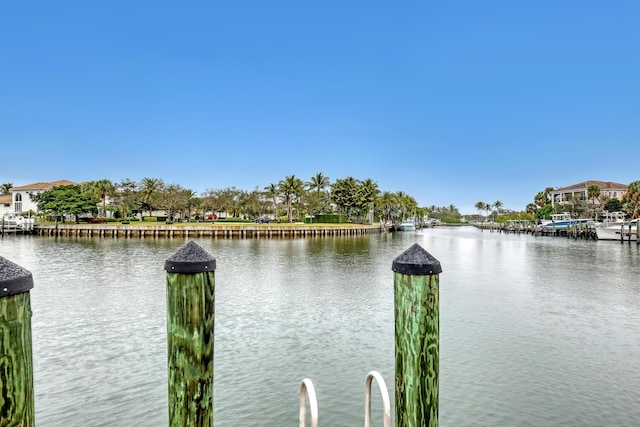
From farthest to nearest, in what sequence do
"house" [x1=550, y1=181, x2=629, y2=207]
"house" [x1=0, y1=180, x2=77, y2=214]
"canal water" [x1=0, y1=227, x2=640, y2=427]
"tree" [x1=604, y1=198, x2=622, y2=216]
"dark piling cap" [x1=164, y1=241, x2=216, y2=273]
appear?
"house" [x1=550, y1=181, x2=629, y2=207] → "tree" [x1=604, y1=198, x2=622, y2=216] → "house" [x1=0, y1=180, x2=77, y2=214] → "canal water" [x1=0, y1=227, x2=640, y2=427] → "dark piling cap" [x1=164, y1=241, x2=216, y2=273]

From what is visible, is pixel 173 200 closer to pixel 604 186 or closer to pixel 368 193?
pixel 368 193

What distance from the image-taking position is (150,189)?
345 feet

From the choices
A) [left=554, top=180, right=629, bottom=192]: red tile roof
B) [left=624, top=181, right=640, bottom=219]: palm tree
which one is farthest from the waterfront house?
[left=554, top=180, right=629, bottom=192]: red tile roof

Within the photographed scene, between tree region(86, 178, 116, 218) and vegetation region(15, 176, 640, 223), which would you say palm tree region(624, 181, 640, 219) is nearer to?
vegetation region(15, 176, 640, 223)

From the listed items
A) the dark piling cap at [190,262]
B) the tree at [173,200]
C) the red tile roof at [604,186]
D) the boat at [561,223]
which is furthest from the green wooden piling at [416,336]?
the red tile roof at [604,186]

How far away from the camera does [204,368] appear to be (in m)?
3.95

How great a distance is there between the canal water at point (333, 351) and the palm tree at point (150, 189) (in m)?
84.9

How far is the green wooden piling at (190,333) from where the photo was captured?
3.64m

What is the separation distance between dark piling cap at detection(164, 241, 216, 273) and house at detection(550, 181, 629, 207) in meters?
136

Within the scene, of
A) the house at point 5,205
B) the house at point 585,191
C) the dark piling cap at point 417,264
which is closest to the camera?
the dark piling cap at point 417,264

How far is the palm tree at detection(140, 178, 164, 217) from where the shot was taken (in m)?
104

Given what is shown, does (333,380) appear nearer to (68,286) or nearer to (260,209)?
(68,286)

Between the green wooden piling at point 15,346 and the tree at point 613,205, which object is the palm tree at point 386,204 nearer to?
the tree at point 613,205

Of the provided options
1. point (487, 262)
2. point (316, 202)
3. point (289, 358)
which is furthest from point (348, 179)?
point (289, 358)
